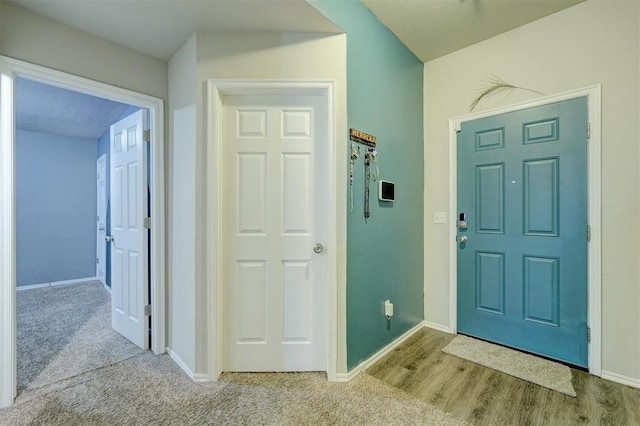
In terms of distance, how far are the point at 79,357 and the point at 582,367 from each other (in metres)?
3.80

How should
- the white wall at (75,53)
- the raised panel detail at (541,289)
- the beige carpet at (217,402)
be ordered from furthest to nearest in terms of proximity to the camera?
the raised panel detail at (541,289) → the white wall at (75,53) → the beige carpet at (217,402)

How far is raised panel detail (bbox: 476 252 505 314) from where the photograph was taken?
2.37 m

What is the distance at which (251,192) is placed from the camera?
1939mm

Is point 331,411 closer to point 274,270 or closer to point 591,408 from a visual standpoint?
point 274,270

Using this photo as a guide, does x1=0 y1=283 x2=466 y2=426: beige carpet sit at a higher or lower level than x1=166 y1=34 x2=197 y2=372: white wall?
lower

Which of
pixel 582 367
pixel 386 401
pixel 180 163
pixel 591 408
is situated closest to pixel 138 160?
pixel 180 163

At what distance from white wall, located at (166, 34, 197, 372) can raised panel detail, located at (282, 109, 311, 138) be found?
2.03ft

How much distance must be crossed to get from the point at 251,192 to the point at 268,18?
109 cm

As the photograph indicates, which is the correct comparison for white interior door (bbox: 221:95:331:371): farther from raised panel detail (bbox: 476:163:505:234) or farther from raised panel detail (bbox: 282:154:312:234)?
raised panel detail (bbox: 476:163:505:234)

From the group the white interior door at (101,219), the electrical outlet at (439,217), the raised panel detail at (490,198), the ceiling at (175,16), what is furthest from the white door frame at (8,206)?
the raised panel detail at (490,198)

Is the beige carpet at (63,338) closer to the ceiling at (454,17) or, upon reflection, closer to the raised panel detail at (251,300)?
the raised panel detail at (251,300)

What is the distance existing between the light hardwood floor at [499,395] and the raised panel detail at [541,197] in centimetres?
104

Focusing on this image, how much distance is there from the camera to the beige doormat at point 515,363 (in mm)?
1861

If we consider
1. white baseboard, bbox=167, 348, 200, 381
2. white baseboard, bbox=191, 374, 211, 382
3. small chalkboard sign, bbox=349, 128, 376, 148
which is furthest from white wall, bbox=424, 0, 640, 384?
white baseboard, bbox=167, 348, 200, 381
